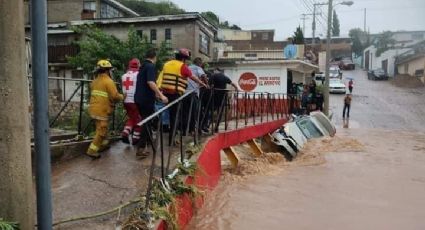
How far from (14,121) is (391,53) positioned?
6752 cm

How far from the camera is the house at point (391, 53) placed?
64.2 metres

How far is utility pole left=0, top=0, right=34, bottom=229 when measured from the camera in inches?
119

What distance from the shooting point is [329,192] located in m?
9.04

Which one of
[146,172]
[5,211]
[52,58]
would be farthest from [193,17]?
[5,211]

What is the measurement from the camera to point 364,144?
18.2 meters

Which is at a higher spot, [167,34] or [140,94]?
[167,34]

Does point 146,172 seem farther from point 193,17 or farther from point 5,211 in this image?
point 193,17

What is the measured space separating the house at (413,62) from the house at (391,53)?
4.91ft

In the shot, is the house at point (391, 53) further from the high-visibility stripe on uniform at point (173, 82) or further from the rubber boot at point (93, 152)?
the rubber boot at point (93, 152)

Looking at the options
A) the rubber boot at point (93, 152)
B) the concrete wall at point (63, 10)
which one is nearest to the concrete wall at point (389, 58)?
the concrete wall at point (63, 10)

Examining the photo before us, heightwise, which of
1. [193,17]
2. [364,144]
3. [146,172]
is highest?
[193,17]

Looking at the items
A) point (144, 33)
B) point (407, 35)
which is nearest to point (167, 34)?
point (144, 33)

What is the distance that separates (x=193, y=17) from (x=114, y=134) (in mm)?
20600

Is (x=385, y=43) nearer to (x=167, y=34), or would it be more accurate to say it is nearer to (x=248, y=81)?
(x=248, y=81)
